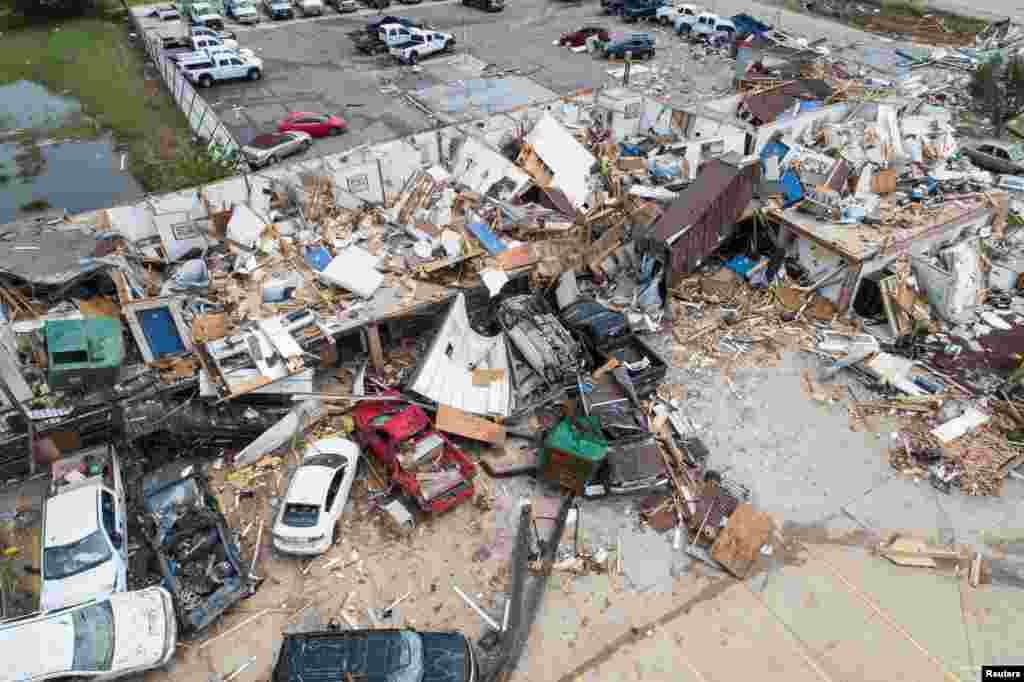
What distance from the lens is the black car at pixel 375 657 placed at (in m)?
8.83

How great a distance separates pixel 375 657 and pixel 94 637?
14.0 ft

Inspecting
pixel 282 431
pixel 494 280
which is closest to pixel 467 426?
pixel 282 431

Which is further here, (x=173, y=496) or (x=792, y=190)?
(x=792, y=190)

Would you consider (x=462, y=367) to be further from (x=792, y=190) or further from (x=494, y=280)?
(x=792, y=190)

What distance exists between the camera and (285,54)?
1350 inches

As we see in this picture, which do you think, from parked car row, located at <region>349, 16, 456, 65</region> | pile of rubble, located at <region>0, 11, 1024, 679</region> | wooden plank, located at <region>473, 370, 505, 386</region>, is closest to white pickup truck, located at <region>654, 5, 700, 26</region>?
parked car row, located at <region>349, 16, 456, 65</region>

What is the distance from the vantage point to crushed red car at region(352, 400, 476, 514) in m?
11.7

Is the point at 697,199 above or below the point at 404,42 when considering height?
below

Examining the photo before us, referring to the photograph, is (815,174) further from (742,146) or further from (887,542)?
(887,542)

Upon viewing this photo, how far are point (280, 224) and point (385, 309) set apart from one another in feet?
14.8

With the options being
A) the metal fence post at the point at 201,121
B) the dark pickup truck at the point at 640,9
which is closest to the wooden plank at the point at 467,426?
the metal fence post at the point at 201,121

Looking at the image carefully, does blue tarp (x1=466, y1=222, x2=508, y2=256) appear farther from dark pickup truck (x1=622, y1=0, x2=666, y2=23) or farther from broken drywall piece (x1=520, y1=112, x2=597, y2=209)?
dark pickup truck (x1=622, y1=0, x2=666, y2=23)

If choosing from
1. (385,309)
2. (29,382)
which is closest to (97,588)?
(29,382)

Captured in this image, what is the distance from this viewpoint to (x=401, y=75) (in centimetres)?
3192
